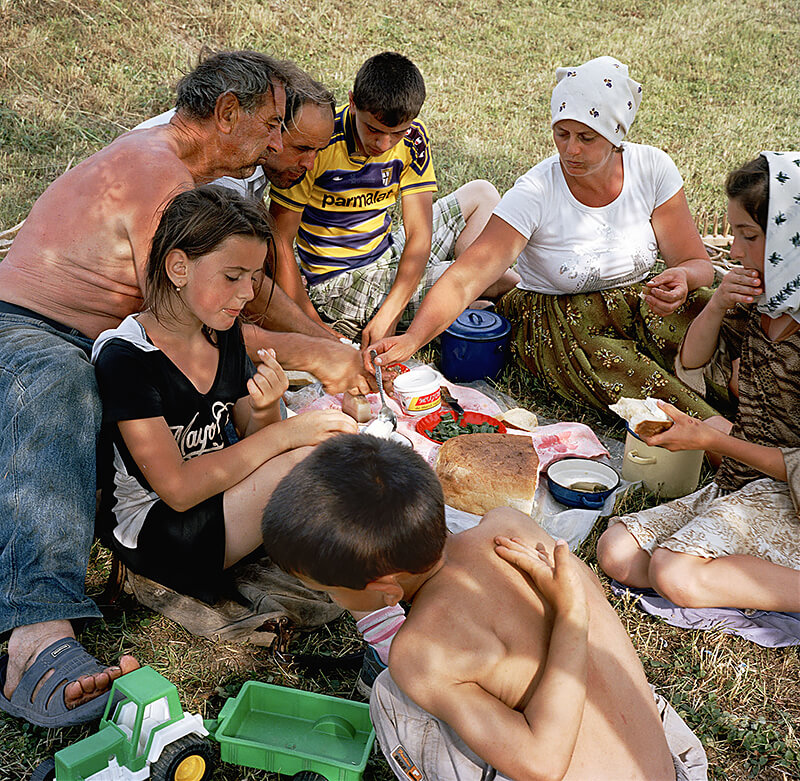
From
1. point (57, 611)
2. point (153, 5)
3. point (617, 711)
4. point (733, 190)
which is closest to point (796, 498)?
point (733, 190)

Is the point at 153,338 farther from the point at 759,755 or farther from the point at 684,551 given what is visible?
the point at 759,755

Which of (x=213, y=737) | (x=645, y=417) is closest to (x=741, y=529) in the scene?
(x=645, y=417)

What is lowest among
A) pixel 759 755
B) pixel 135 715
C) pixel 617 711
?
pixel 759 755

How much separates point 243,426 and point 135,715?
1.22m

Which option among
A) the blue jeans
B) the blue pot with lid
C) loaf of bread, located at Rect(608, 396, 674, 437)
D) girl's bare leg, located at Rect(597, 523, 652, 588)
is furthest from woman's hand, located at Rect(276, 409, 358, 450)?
the blue pot with lid

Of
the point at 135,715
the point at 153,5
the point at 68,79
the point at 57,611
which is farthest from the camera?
the point at 153,5

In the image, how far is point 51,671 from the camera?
2.39 metres

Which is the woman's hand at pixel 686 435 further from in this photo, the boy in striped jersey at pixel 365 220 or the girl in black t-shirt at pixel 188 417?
the boy in striped jersey at pixel 365 220

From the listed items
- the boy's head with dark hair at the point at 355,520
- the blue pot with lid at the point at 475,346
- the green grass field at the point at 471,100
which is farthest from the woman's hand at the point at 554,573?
the blue pot with lid at the point at 475,346

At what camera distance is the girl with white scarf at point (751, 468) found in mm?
2920

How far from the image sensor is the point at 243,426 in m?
3.12

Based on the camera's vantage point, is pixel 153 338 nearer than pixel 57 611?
No

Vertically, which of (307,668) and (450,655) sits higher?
(450,655)

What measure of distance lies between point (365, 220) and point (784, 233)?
7.66ft
